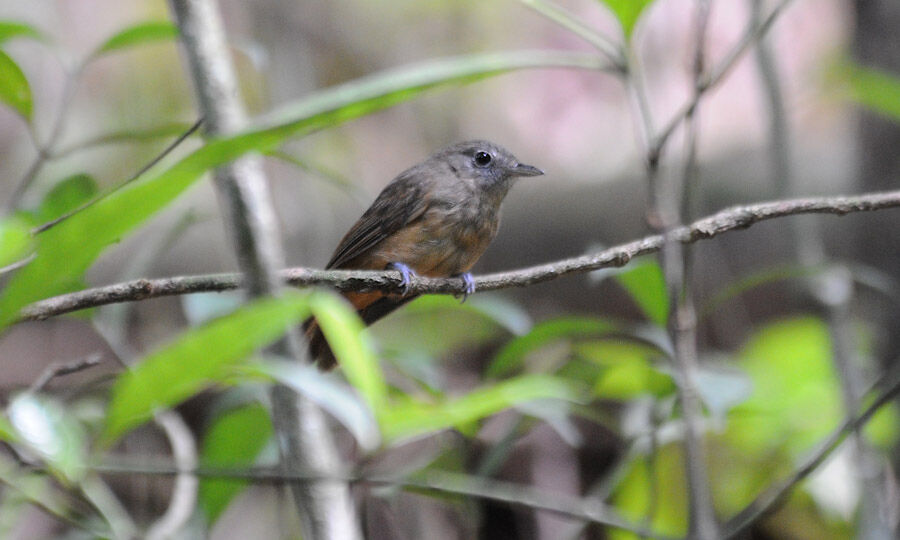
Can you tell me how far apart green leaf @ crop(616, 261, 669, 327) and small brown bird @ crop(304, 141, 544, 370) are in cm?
115

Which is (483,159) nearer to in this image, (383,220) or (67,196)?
(383,220)

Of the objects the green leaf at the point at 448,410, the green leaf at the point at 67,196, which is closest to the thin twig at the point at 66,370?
the green leaf at the point at 67,196

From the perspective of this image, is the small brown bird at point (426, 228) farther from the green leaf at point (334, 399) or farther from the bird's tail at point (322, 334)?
the green leaf at point (334, 399)

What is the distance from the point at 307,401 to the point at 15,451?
2.35ft

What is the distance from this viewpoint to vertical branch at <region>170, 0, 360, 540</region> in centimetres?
133

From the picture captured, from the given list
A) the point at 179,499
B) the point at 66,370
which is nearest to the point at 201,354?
the point at 66,370

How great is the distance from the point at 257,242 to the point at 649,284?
111 centimetres

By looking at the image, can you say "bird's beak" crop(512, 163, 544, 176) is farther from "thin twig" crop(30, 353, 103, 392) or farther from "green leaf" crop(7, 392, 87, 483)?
"green leaf" crop(7, 392, 87, 483)

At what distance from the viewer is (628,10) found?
1.82m

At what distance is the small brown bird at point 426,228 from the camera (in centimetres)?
333

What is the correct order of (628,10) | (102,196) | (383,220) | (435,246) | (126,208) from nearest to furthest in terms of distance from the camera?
(126,208)
(102,196)
(628,10)
(435,246)
(383,220)

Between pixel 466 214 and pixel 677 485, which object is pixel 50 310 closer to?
pixel 466 214

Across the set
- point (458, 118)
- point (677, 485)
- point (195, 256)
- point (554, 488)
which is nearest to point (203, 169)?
point (677, 485)

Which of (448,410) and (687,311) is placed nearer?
(448,410)
